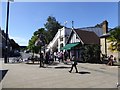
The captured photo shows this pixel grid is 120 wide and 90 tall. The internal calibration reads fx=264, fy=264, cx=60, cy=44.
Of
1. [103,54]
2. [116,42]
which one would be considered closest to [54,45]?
[103,54]

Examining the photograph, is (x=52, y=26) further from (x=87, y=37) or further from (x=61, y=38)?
(x=87, y=37)

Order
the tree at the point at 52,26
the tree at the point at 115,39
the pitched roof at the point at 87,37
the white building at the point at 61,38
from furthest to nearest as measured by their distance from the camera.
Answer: the tree at the point at 52,26 → the white building at the point at 61,38 → the pitched roof at the point at 87,37 → the tree at the point at 115,39

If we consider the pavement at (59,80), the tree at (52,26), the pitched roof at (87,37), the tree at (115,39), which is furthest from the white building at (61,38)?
the pavement at (59,80)

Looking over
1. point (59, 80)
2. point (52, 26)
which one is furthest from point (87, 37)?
point (52, 26)

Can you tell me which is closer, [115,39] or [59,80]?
[59,80]

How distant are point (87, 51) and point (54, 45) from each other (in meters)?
26.8

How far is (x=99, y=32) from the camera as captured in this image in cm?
5475

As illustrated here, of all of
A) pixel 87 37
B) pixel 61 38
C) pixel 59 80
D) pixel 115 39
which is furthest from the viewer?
pixel 61 38

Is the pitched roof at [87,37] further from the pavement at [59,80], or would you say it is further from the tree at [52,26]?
the tree at [52,26]

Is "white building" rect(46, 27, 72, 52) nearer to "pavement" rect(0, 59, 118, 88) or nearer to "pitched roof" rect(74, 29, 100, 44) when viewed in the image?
"pitched roof" rect(74, 29, 100, 44)

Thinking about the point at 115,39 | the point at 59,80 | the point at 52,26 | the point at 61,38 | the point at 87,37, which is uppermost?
the point at 52,26

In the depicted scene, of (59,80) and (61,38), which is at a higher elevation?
(61,38)

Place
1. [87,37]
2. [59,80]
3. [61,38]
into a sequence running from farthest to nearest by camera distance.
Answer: [61,38], [87,37], [59,80]

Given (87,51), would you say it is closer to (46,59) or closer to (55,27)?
(46,59)
